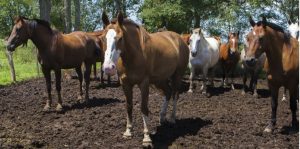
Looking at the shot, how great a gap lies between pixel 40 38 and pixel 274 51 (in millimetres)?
4920

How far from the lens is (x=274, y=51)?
6.67 meters

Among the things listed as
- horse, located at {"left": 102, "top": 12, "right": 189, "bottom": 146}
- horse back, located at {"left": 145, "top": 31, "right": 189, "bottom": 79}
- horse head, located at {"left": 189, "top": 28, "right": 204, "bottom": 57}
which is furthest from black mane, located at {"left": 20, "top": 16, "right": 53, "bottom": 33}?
horse head, located at {"left": 189, "top": 28, "right": 204, "bottom": 57}

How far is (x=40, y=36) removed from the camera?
29.4 ft

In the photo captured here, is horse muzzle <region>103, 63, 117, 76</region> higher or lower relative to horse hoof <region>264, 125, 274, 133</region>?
higher

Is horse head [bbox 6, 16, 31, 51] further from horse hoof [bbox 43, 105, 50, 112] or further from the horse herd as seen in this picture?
horse hoof [bbox 43, 105, 50, 112]

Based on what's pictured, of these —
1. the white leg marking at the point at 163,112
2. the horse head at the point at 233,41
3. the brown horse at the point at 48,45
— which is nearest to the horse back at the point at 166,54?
the white leg marking at the point at 163,112

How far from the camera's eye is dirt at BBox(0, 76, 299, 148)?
20.8 feet

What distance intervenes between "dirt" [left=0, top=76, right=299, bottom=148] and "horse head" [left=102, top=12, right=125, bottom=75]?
130 cm

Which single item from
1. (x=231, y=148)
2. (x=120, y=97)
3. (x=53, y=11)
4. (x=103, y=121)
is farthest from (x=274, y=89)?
(x=53, y=11)

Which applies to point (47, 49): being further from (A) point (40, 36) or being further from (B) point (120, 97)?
(B) point (120, 97)

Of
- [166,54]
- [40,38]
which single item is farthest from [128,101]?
[40,38]

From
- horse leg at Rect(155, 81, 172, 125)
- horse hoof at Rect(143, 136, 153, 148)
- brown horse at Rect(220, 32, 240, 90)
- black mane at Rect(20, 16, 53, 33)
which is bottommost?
horse hoof at Rect(143, 136, 153, 148)

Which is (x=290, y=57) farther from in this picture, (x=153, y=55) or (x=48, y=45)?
(x=48, y=45)

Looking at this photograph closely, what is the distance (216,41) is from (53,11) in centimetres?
2950
